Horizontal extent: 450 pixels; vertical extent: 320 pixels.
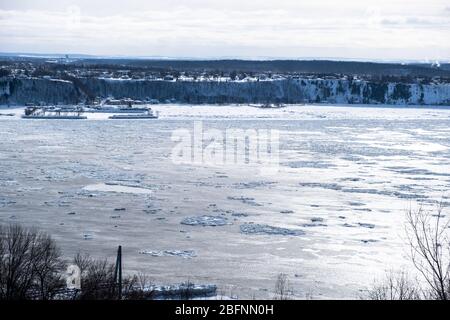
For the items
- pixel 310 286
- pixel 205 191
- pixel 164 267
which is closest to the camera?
pixel 310 286

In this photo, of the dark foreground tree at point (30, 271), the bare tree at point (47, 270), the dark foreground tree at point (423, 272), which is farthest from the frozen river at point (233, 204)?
the dark foreground tree at point (30, 271)

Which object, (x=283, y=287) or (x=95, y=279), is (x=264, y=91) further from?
(x=95, y=279)

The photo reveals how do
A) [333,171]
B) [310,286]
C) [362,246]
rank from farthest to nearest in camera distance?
[333,171]
[362,246]
[310,286]

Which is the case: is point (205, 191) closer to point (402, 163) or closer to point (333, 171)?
point (333, 171)

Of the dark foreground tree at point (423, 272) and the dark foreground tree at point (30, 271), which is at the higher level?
the dark foreground tree at point (30, 271)

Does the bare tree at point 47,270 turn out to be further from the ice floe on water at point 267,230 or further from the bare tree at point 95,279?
the ice floe on water at point 267,230
